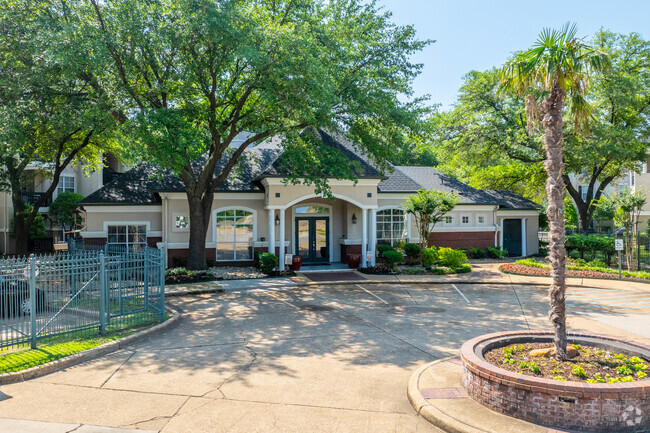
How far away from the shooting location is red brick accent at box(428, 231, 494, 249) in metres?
24.8

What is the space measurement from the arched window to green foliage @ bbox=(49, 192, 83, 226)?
18.8 metres

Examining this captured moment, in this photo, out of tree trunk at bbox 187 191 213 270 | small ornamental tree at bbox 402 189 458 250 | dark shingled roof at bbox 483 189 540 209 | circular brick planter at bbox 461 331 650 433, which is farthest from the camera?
dark shingled roof at bbox 483 189 540 209

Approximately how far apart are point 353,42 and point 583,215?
67.7ft

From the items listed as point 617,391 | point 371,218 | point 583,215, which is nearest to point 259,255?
point 371,218

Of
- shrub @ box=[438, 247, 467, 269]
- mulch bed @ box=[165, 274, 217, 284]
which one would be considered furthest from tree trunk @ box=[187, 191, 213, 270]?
shrub @ box=[438, 247, 467, 269]

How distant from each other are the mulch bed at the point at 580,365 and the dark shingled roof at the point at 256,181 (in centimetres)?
1247

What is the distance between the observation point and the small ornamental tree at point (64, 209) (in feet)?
91.7

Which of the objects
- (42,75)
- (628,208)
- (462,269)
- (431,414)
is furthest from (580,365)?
(42,75)

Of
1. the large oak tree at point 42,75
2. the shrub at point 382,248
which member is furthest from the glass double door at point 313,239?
the large oak tree at point 42,75

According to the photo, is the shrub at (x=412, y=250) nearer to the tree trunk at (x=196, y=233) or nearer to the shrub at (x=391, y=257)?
the shrub at (x=391, y=257)

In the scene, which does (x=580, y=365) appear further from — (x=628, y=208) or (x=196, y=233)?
(x=628, y=208)

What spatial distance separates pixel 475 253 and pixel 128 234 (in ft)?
59.3

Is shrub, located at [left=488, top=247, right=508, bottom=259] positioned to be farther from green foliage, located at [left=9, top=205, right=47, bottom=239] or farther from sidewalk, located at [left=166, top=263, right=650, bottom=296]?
green foliage, located at [left=9, top=205, right=47, bottom=239]

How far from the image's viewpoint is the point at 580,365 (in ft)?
20.5
